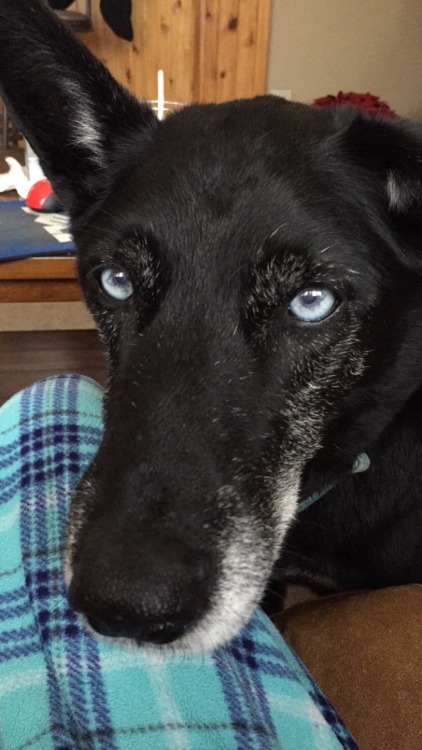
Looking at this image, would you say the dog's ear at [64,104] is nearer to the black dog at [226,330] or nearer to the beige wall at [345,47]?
the black dog at [226,330]

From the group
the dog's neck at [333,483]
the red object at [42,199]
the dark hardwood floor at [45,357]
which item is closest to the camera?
the dog's neck at [333,483]

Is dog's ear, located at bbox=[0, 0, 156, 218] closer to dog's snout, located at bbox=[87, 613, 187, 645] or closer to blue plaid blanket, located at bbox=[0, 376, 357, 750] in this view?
blue plaid blanket, located at bbox=[0, 376, 357, 750]

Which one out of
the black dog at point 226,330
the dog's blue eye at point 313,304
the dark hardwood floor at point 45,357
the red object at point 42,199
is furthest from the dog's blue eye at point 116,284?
the dark hardwood floor at point 45,357

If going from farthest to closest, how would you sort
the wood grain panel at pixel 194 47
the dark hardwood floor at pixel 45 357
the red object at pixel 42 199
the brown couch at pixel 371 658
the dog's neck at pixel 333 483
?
the wood grain panel at pixel 194 47 < the dark hardwood floor at pixel 45 357 < the red object at pixel 42 199 < the dog's neck at pixel 333 483 < the brown couch at pixel 371 658

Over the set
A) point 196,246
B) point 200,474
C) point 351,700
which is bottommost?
point 351,700

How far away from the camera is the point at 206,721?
70cm

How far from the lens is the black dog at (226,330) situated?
0.71m

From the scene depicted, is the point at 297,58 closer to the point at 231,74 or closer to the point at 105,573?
the point at 231,74

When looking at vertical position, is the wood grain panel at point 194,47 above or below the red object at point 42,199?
above

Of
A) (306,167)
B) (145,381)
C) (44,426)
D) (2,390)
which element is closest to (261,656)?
(145,381)

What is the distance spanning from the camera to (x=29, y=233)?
1817 millimetres

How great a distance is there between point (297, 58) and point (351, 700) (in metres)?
4.20

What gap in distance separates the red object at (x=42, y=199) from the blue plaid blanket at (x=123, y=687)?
1394 mm

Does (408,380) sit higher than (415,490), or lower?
higher
